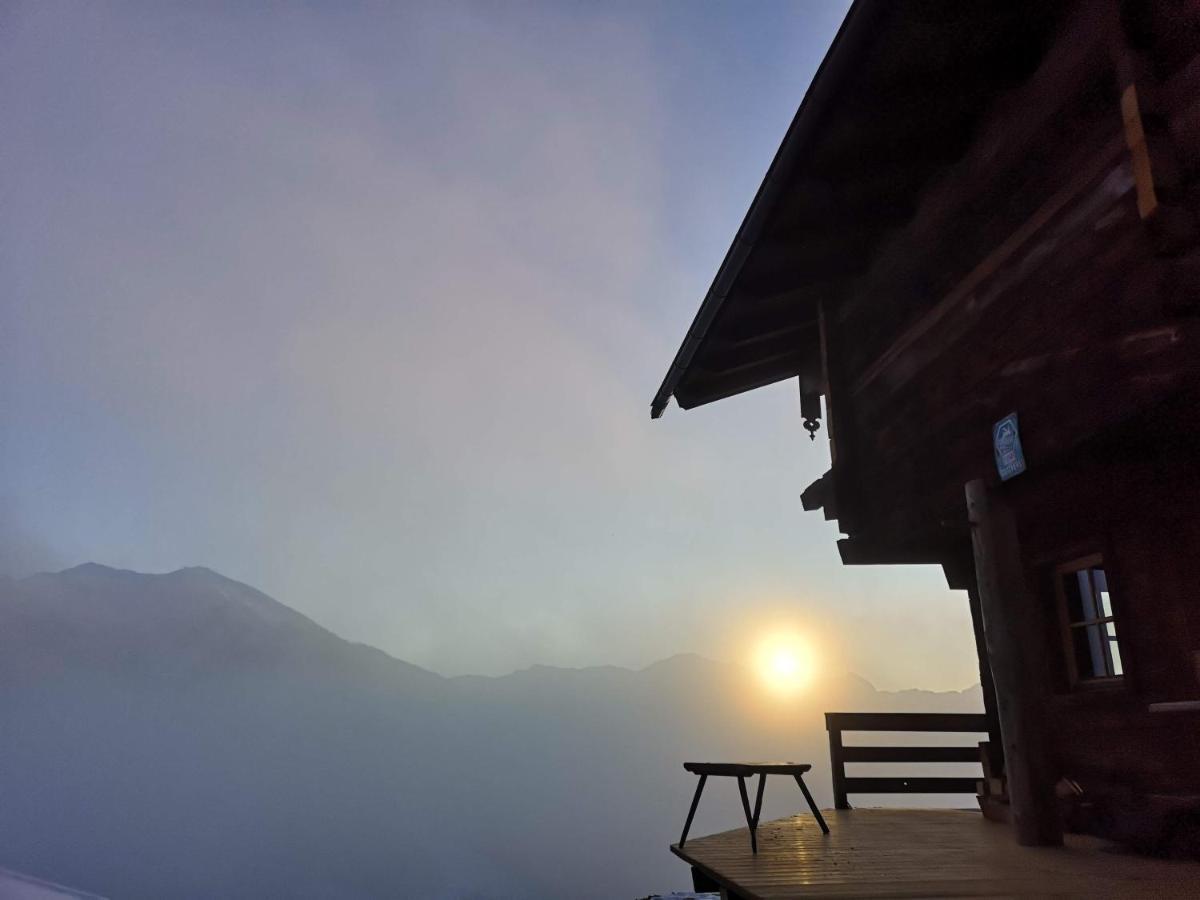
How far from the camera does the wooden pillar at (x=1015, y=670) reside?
534cm

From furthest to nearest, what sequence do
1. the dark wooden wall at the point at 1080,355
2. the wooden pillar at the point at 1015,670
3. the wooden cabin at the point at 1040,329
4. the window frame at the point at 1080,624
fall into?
1. the window frame at the point at 1080,624
2. the wooden pillar at the point at 1015,670
3. the wooden cabin at the point at 1040,329
4. the dark wooden wall at the point at 1080,355

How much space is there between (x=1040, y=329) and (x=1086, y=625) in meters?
2.88

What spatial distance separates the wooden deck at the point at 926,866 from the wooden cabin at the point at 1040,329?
54 centimetres

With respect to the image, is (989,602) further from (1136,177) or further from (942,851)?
(1136,177)

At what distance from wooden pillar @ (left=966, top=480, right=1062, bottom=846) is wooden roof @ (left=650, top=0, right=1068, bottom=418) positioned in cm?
283

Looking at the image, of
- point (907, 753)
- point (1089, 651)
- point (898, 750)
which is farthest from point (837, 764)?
point (1089, 651)

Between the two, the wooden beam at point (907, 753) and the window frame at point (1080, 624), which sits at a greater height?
the window frame at point (1080, 624)

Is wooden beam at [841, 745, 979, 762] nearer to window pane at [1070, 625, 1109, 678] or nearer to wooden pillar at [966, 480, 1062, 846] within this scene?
window pane at [1070, 625, 1109, 678]

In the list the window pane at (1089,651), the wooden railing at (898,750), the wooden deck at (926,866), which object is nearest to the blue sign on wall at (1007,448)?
the window pane at (1089,651)

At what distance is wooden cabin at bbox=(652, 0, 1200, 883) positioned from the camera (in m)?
4.60

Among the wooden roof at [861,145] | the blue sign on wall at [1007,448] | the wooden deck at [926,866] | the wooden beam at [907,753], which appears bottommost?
the wooden deck at [926,866]

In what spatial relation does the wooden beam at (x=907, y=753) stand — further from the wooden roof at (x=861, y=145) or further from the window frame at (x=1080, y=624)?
the wooden roof at (x=861, y=145)

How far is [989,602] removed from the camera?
5.75 m

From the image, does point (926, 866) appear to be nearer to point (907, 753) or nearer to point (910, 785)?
point (907, 753)
